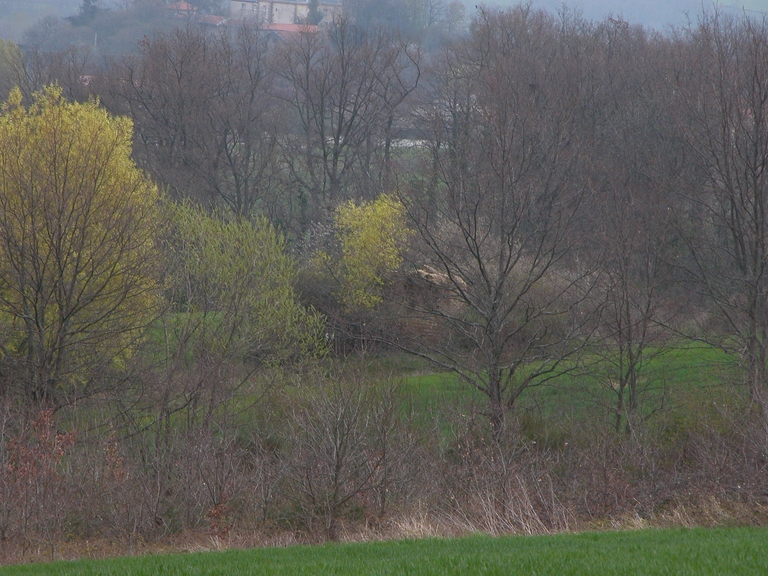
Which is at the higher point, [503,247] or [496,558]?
[503,247]

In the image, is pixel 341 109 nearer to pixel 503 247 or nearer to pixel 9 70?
pixel 9 70

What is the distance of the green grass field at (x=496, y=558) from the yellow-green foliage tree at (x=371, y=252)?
18.2m

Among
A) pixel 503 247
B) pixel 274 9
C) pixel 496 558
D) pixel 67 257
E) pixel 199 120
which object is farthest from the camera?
pixel 274 9

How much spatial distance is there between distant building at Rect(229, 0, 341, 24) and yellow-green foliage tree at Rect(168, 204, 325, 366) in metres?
79.9

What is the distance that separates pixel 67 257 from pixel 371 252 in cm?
1290

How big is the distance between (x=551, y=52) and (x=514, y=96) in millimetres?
22630

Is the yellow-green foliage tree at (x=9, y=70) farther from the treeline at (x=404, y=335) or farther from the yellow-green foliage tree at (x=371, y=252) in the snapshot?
the yellow-green foliage tree at (x=371, y=252)

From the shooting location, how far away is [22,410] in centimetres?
1723

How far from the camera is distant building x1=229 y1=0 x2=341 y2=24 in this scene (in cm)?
10038

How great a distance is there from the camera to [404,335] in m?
24.0

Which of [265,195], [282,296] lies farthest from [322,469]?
[265,195]

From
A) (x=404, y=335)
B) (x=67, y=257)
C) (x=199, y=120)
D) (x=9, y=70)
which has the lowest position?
(x=404, y=335)

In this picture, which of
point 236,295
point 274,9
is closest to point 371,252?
point 236,295

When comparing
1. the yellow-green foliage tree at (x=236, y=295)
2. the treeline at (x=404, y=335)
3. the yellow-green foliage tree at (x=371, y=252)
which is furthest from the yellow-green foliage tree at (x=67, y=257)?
the yellow-green foliage tree at (x=371, y=252)
